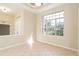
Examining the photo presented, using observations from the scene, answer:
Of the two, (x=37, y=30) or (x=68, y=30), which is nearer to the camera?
(x=68, y=30)

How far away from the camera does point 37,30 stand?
2.04 meters

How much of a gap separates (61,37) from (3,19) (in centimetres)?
146

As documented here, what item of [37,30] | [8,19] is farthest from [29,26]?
[8,19]

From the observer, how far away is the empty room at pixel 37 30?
185 cm

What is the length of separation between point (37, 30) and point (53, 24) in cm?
43

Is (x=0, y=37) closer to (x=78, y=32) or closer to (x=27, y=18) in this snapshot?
(x=27, y=18)

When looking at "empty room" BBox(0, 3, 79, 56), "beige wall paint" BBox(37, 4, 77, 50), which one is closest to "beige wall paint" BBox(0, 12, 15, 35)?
"empty room" BBox(0, 3, 79, 56)

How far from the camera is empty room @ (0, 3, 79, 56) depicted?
6.07ft

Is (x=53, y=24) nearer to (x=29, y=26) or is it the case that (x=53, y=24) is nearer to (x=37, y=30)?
(x=37, y=30)

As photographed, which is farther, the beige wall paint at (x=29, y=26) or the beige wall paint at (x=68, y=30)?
the beige wall paint at (x=29, y=26)

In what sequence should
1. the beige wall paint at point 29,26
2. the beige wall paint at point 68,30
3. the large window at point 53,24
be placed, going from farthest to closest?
the beige wall paint at point 29,26
the large window at point 53,24
the beige wall paint at point 68,30

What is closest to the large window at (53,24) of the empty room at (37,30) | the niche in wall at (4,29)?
the empty room at (37,30)

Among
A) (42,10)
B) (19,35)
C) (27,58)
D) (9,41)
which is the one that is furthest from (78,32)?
(9,41)

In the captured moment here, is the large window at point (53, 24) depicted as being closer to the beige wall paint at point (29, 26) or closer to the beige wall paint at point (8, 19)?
the beige wall paint at point (29, 26)
